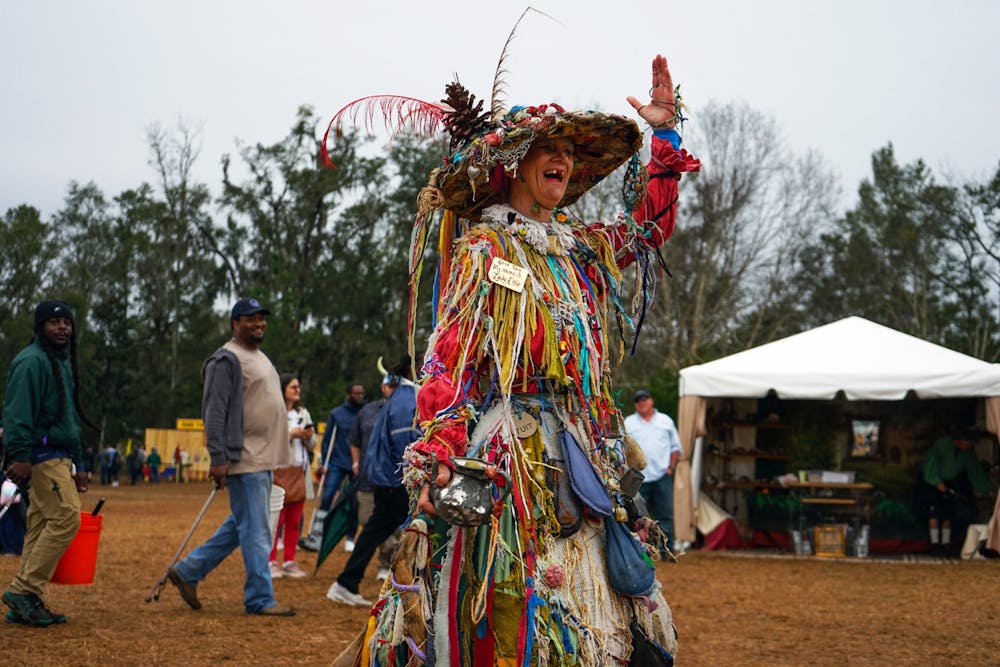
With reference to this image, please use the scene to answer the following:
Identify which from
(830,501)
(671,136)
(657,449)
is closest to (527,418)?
(671,136)

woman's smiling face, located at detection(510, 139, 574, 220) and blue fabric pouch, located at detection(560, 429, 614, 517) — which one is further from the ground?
woman's smiling face, located at detection(510, 139, 574, 220)

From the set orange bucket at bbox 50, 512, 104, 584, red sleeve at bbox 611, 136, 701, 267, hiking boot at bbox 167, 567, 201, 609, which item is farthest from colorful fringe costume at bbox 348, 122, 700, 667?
hiking boot at bbox 167, 567, 201, 609

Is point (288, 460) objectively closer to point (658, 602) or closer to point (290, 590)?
point (290, 590)

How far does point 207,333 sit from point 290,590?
38.3 meters

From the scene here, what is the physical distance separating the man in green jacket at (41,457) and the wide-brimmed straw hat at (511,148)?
150 inches

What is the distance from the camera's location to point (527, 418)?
11.2 feet

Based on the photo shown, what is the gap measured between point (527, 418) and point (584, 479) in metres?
0.27

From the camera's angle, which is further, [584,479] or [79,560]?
[79,560]

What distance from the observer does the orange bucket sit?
684cm

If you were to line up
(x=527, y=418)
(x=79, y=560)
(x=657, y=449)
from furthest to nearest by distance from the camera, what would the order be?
(x=657, y=449)
(x=79, y=560)
(x=527, y=418)

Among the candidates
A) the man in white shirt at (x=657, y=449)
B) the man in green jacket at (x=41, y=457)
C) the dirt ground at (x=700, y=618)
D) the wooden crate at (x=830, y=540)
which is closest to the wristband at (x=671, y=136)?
the dirt ground at (x=700, y=618)

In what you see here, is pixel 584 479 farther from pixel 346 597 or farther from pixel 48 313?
pixel 346 597

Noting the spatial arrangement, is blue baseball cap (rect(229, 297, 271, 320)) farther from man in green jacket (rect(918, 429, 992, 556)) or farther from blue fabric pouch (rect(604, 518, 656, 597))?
man in green jacket (rect(918, 429, 992, 556))

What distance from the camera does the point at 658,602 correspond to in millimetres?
3471
